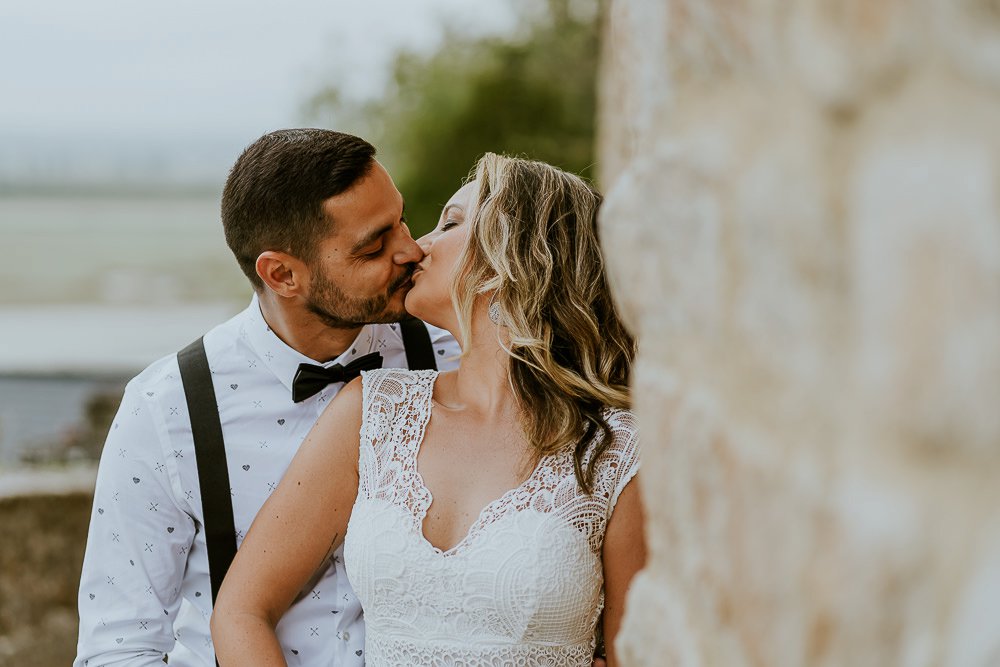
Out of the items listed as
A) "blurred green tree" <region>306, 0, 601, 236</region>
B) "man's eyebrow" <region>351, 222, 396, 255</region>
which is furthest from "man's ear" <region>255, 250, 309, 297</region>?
"blurred green tree" <region>306, 0, 601, 236</region>

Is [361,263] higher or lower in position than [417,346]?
higher

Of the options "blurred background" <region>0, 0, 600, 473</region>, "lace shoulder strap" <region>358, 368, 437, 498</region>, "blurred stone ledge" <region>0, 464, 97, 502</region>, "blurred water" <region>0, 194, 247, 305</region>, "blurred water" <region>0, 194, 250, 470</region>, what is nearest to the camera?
"lace shoulder strap" <region>358, 368, 437, 498</region>

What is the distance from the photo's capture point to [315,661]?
5.93 ft

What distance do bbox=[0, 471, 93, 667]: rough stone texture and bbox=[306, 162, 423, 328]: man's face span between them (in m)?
2.28

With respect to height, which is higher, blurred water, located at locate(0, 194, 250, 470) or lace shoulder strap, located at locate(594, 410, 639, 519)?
lace shoulder strap, located at locate(594, 410, 639, 519)

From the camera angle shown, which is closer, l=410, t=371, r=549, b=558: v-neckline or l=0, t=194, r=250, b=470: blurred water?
l=410, t=371, r=549, b=558: v-neckline

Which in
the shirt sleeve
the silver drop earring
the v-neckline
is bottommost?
the shirt sleeve

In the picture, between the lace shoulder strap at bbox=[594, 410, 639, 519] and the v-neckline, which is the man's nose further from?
the lace shoulder strap at bbox=[594, 410, 639, 519]

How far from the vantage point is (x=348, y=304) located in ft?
6.27

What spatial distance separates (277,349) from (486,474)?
582mm

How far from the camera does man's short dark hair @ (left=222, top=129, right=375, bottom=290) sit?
76.0 inches

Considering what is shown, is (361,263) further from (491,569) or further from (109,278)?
(109,278)

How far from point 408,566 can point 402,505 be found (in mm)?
100

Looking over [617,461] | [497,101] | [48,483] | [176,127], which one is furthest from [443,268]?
[176,127]
